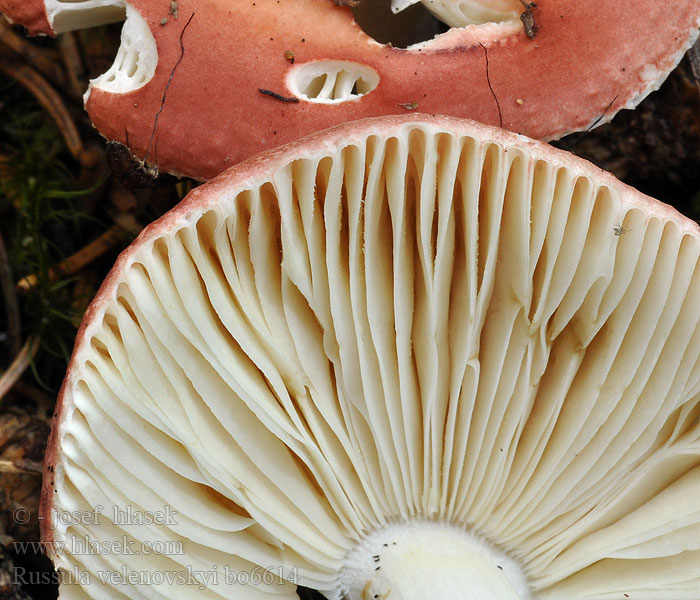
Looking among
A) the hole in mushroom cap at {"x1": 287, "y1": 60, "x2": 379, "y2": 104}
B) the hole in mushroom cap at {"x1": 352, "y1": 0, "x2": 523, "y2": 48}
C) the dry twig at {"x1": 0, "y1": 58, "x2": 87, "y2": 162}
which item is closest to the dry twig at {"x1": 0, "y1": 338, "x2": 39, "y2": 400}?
the dry twig at {"x1": 0, "y1": 58, "x2": 87, "y2": 162}

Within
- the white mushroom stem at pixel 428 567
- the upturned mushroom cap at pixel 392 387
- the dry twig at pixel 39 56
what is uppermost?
the dry twig at pixel 39 56

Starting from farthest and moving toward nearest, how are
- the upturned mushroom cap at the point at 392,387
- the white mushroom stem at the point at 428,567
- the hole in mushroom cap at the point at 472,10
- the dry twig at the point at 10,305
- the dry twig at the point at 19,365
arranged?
the dry twig at the point at 10,305, the dry twig at the point at 19,365, the hole in mushroom cap at the point at 472,10, the white mushroom stem at the point at 428,567, the upturned mushroom cap at the point at 392,387

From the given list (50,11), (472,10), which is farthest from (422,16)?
(50,11)

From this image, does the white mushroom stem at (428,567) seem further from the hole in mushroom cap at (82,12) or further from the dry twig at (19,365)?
the hole in mushroom cap at (82,12)

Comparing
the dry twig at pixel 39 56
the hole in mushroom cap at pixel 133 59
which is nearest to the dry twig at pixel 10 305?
the dry twig at pixel 39 56

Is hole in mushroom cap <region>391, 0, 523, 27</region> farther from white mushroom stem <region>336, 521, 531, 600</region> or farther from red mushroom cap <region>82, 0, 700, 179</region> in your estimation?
A: white mushroom stem <region>336, 521, 531, 600</region>

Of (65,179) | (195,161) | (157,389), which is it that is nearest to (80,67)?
(65,179)

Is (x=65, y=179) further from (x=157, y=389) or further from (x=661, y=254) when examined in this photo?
(x=661, y=254)

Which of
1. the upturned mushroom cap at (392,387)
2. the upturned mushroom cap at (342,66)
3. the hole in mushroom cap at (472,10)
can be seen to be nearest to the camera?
the upturned mushroom cap at (392,387)
